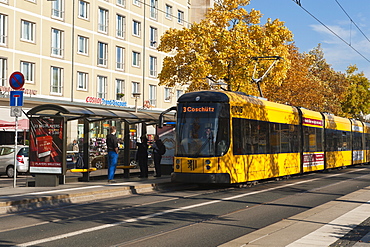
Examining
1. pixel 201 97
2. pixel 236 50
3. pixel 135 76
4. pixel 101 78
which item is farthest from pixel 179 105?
pixel 135 76

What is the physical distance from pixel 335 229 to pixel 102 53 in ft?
135

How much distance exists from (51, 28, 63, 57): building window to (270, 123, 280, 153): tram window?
25997 millimetres

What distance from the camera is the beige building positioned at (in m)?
40.0

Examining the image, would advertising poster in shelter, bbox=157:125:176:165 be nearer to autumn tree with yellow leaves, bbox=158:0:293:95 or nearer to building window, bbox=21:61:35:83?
autumn tree with yellow leaves, bbox=158:0:293:95

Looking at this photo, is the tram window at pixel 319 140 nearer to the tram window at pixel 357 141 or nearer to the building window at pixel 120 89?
the tram window at pixel 357 141

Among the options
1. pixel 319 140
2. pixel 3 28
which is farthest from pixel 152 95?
pixel 319 140

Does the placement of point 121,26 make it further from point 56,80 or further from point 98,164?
point 98,164

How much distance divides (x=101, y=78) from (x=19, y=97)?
31.8 metres

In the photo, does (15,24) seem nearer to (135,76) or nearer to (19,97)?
(135,76)

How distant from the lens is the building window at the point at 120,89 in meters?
50.8

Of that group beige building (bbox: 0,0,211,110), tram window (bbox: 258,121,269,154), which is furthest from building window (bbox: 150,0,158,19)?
tram window (bbox: 258,121,269,154)

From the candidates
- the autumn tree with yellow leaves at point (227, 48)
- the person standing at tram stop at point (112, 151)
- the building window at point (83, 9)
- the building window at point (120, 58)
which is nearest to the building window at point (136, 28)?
the building window at point (120, 58)

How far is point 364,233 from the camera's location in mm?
9539

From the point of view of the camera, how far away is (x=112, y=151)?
18812mm
